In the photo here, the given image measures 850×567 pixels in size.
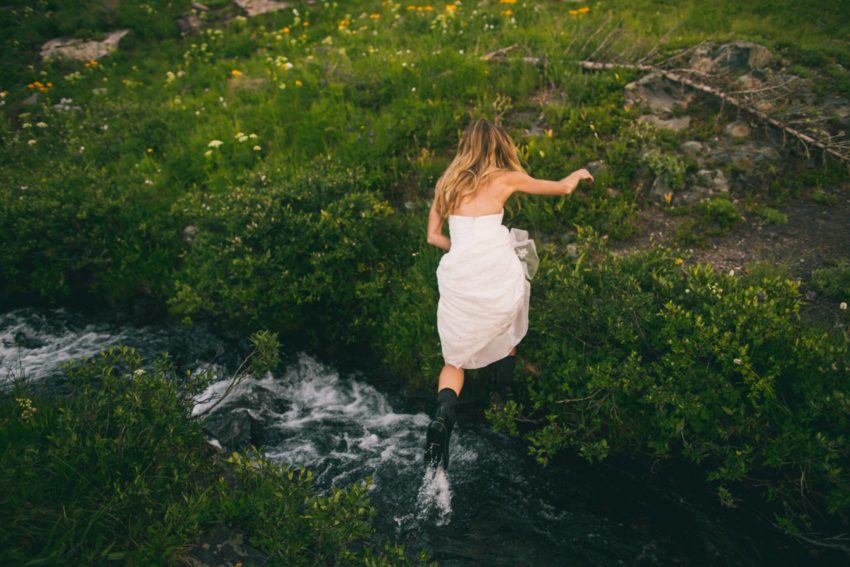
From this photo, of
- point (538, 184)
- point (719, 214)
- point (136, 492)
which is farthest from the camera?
point (719, 214)

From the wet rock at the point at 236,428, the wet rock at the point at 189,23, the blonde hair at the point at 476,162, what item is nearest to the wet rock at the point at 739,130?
the blonde hair at the point at 476,162

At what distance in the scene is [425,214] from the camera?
6750 mm

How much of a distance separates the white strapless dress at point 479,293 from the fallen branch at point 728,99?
4352 millimetres

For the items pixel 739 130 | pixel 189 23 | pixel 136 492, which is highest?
pixel 189 23

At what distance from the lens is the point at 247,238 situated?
20.4ft

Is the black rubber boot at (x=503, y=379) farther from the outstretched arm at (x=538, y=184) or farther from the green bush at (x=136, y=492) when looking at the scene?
the green bush at (x=136, y=492)

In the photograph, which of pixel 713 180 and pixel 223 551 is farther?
pixel 713 180

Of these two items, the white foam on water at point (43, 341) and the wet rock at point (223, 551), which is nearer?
the wet rock at point (223, 551)

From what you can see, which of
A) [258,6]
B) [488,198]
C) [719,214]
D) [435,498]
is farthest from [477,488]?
[258,6]

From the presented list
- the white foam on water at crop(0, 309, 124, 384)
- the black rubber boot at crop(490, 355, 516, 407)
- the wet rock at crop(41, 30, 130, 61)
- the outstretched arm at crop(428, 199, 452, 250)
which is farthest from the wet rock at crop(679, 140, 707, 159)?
the wet rock at crop(41, 30, 130, 61)

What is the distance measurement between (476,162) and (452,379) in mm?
1976

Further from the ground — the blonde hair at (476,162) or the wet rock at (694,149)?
the blonde hair at (476,162)

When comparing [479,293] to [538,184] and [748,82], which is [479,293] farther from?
[748,82]

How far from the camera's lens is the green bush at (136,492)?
3.09 m
